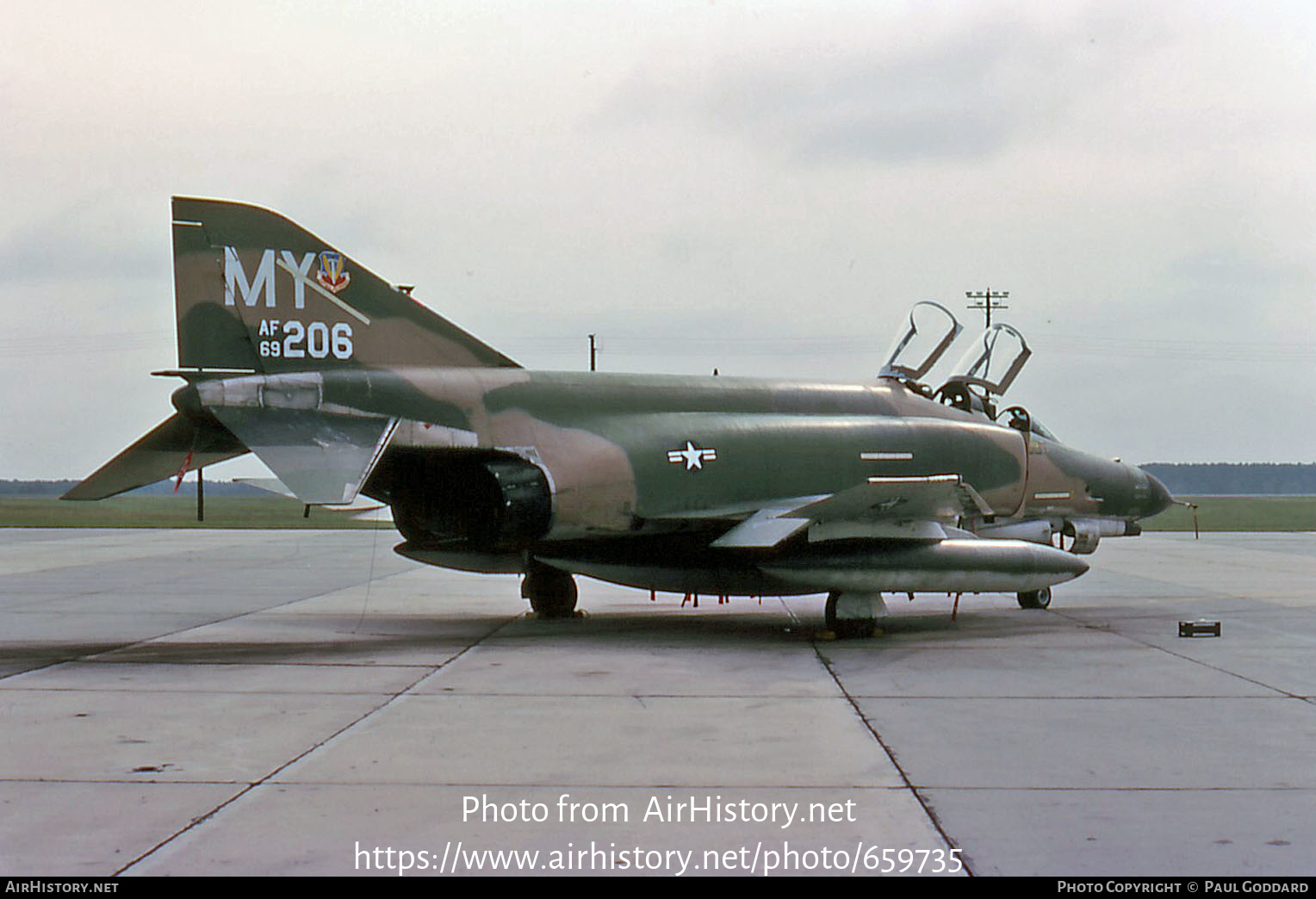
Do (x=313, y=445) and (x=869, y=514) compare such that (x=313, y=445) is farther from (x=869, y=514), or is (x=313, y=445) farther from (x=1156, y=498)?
(x=1156, y=498)

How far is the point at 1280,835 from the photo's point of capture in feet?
15.8

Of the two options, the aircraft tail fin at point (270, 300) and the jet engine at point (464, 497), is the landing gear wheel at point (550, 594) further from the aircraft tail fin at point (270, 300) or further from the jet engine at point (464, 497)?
the aircraft tail fin at point (270, 300)

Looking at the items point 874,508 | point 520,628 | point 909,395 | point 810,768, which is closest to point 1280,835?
point 810,768

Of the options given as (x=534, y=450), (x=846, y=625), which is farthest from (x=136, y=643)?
(x=846, y=625)

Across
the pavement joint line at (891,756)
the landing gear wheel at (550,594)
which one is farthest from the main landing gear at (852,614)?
the landing gear wheel at (550,594)

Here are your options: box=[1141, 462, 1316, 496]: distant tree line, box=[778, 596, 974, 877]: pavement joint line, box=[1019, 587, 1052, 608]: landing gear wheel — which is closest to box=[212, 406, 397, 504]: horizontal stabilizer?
box=[778, 596, 974, 877]: pavement joint line

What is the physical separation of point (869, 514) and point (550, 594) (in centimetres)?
376

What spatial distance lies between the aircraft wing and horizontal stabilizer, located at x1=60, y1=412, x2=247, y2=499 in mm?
4692

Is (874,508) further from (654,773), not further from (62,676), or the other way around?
(62,676)

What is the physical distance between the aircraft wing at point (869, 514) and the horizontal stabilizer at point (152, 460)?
4692 millimetres

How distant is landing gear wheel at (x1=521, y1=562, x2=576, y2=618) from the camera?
1318 centimetres

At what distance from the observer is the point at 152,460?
36.8 ft

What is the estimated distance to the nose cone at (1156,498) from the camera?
14953mm

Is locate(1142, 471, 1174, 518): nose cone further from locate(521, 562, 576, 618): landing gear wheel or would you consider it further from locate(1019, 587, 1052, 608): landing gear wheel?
locate(521, 562, 576, 618): landing gear wheel
